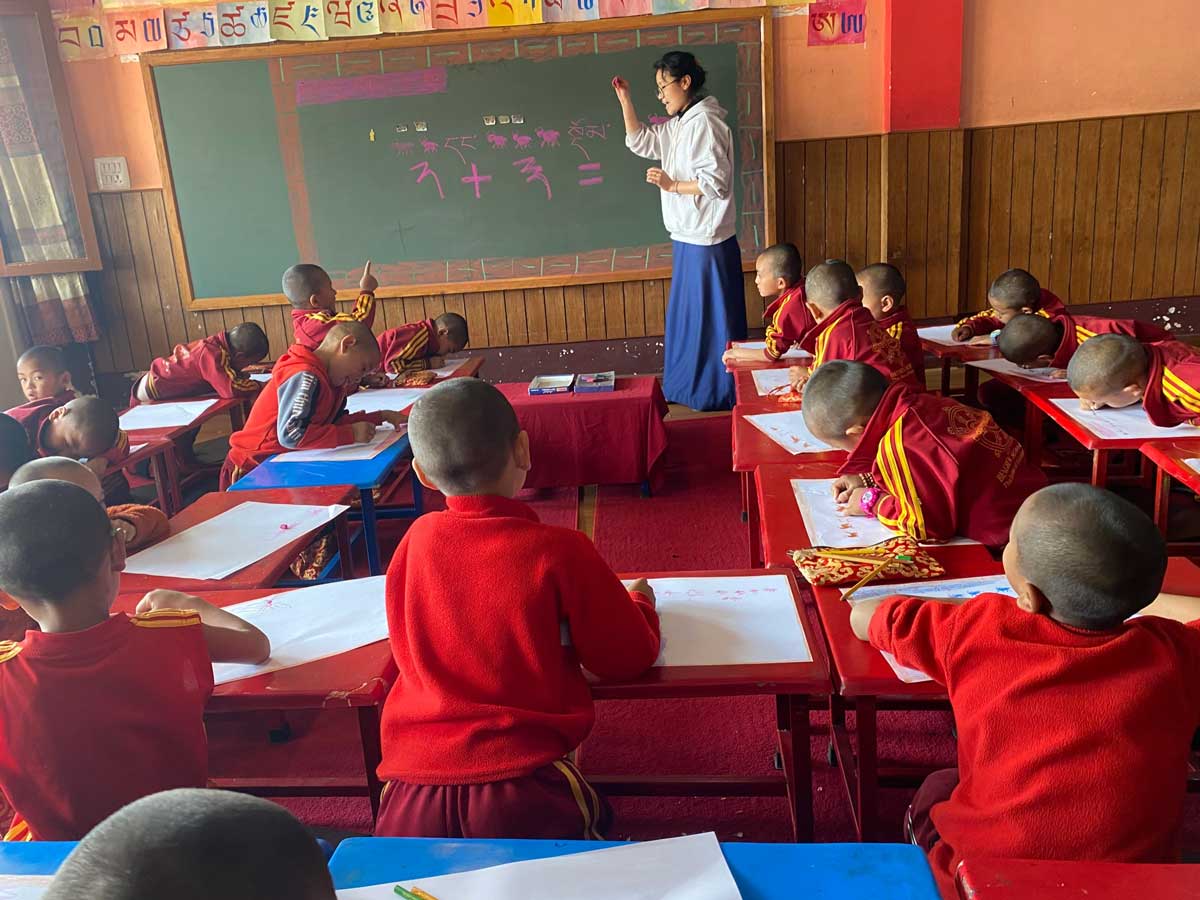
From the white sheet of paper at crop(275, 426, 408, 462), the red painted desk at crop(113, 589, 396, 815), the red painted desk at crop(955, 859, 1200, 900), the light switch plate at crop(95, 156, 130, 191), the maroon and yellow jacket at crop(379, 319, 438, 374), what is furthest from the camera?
the light switch plate at crop(95, 156, 130, 191)

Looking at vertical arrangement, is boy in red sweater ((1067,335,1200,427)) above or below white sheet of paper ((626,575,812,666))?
above

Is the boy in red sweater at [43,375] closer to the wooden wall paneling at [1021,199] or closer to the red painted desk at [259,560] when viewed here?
the red painted desk at [259,560]

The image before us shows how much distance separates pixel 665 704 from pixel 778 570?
0.89m

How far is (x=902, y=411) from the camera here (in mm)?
2043

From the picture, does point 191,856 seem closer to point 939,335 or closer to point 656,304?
point 939,335

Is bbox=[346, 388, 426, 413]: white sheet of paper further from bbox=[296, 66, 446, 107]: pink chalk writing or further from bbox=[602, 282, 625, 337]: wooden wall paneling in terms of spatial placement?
bbox=[296, 66, 446, 107]: pink chalk writing

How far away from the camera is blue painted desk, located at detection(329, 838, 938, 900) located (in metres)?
0.91

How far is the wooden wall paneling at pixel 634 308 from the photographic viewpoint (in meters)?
5.80

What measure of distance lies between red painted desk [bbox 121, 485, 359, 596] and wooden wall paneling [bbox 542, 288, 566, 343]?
3215mm

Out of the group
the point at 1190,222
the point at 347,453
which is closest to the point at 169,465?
the point at 347,453

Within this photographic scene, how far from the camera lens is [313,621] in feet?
5.47

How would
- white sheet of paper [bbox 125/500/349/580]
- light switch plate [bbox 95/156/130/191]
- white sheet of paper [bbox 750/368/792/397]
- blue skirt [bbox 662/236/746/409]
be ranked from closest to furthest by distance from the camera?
white sheet of paper [bbox 125/500/349/580], white sheet of paper [bbox 750/368/792/397], blue skirt [bbox 662/236/746/409], light switch plate [bbox 95/156/130/191]

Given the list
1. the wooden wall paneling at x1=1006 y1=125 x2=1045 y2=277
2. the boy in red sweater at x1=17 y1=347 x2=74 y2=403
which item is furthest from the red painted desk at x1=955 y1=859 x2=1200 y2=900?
the wooden wall paneling at x1=1006 y1=125 x2=1045 y2=277

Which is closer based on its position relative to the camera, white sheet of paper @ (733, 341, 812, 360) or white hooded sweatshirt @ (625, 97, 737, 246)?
white sheet of paper @ (733, 341, 812, 360)
